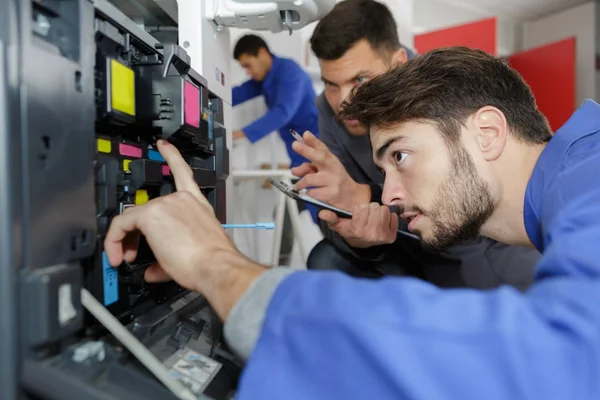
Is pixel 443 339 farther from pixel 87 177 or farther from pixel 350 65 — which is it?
pixel 350 65

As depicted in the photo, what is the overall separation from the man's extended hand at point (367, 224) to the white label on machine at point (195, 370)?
0.60 meters

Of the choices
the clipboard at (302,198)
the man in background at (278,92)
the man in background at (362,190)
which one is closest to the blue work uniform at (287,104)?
the man in background at (278,92)

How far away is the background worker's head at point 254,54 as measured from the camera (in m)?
2.53

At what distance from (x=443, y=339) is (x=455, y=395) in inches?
1.8

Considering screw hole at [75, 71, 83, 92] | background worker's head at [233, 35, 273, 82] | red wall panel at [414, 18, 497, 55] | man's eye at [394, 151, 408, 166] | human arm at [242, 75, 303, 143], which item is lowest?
man's eye at [394, 151, 408, 166]

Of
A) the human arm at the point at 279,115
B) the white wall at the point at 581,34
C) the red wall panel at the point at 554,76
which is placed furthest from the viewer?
the white wall at the point at 581,34

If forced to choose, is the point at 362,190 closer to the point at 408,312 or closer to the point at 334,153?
the point at 334,153

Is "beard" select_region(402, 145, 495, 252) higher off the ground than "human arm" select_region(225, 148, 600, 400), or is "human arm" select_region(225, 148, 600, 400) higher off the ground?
"beard" select_region(402, 145, 495, 252)

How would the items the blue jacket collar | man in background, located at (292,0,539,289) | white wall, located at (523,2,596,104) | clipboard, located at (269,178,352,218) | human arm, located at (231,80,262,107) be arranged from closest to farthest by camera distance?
the blue jacket collar → clipboard, located at (269,178,352,218) → man in background, located at (292,0,539,289) → human arm, located at (231,80,262,107) → white wall, located at (523,2,596,104)

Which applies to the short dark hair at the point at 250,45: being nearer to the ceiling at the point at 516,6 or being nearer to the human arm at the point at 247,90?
the human arm at the point at 247,90

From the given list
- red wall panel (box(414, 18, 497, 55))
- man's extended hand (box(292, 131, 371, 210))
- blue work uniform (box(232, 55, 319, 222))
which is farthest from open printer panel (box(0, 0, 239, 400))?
red wall panel (box(414, 18, 497, 55))

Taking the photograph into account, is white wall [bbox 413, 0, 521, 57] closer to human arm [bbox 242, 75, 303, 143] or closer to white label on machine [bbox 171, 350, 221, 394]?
human arm [bbox 242, 75, 303, 143]

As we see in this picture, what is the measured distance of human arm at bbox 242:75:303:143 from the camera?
240cm

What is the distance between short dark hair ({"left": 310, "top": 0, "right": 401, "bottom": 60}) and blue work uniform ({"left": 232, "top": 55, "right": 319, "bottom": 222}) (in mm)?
847
